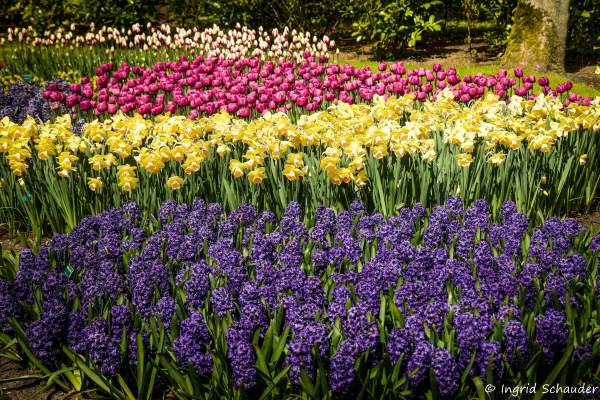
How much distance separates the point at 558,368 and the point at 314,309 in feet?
3.17

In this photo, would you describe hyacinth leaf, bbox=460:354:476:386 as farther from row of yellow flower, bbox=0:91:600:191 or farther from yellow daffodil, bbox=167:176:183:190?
yellow daffodil, bbox=167:176:183:190

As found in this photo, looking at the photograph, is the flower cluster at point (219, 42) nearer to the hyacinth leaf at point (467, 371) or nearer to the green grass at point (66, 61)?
the green grass at point (66, 61)

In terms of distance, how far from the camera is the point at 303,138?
4219 millimetres

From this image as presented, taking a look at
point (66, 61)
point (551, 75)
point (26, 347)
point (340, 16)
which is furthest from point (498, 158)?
point (340, 16)

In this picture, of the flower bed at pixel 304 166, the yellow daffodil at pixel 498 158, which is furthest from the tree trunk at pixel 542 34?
the yellow daffodil at pixel 498 158

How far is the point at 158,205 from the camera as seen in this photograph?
13.2 ft

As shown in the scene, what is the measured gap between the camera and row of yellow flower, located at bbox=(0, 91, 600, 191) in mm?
3834

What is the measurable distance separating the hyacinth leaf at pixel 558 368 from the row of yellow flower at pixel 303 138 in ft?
5.50

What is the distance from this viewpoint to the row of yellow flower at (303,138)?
12.6 feet

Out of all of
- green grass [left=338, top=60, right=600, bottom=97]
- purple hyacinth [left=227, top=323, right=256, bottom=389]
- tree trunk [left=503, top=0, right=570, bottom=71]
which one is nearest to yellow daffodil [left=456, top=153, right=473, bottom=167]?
purple hyacinth [left=227, top=323, right=256, bottom=389]

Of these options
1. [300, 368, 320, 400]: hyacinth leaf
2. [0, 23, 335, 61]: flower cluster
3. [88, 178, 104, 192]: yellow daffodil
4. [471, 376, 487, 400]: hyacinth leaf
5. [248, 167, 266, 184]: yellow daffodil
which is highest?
[0, 23, 335, 61]: flower cluster

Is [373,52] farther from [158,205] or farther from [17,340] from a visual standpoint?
[17,340]

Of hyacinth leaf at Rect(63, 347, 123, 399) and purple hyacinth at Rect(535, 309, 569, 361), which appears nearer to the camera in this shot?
purple hyacinth at Rect(535, 309, 569, 361)

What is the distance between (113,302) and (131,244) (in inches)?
17.7
